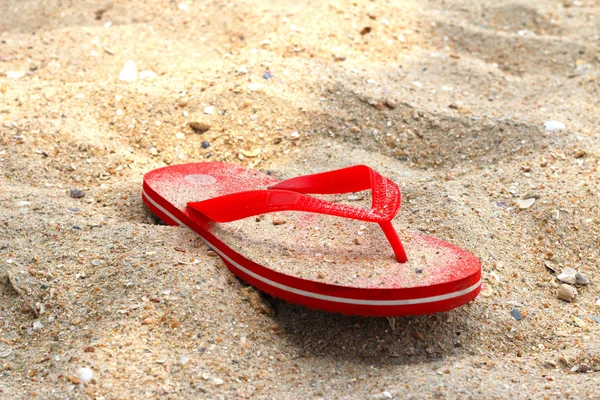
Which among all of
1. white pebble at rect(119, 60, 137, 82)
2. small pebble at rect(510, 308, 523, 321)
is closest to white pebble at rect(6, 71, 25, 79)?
white pebble at rect(119, 60, 137, 82)

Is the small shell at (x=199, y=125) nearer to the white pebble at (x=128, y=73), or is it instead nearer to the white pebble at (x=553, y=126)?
the white pebble at (x=128, y=73)

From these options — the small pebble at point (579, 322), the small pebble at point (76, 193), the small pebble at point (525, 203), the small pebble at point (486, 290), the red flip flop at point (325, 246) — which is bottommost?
the small pebble at point (76, 193)

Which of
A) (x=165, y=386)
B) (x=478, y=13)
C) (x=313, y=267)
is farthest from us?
(x=478, y=13)

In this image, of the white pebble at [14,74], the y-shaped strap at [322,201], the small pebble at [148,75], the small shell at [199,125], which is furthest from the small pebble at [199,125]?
the white pebble at [14,74]

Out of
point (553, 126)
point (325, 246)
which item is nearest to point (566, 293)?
point (325, 246)

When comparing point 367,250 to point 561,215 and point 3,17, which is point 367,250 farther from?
point 3,17

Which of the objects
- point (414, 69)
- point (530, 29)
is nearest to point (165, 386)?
point (414, 69)
